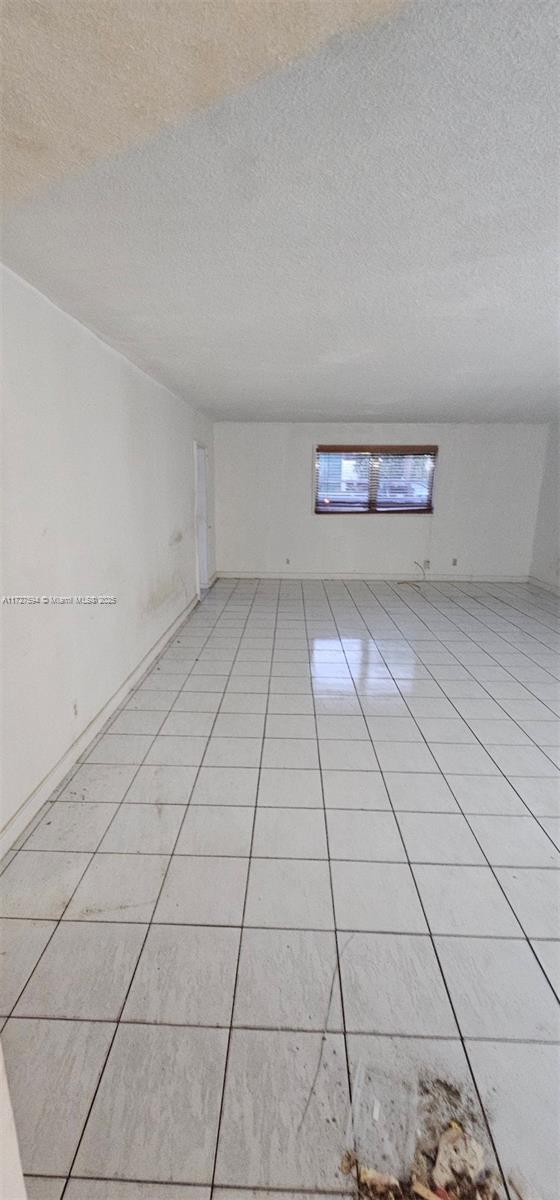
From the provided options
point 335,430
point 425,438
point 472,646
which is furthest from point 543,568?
point 335,430

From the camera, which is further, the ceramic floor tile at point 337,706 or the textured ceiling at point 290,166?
the ceramic floor tile at point 337,706

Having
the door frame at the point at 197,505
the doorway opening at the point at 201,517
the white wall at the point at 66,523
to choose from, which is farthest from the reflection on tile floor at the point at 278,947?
the doorway opening at the point at 201,517

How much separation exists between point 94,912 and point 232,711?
1.61 m

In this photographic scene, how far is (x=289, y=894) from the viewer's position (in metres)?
1.85

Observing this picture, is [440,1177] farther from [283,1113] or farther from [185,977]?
[185,977]

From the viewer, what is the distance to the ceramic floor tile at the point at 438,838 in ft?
6.73

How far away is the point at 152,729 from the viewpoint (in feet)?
10.1

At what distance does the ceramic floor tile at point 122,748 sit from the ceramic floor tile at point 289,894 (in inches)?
42.3

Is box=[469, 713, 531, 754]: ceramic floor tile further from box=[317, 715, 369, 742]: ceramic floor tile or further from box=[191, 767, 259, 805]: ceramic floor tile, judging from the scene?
box=[191, 767, 259, 805]: ceramic floor tile

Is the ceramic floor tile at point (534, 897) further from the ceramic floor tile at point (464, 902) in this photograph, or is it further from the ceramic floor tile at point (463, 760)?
the ceramic floor tile at point (463, 760)

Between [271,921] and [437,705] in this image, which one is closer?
[271,921]

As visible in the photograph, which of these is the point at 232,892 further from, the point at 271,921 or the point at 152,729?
the point at 152,729

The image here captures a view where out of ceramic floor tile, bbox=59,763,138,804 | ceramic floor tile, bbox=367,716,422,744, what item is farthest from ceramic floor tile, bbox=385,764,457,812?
ceramic floor tile, bbox=59,763,138,804

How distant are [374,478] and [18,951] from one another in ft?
21.6
